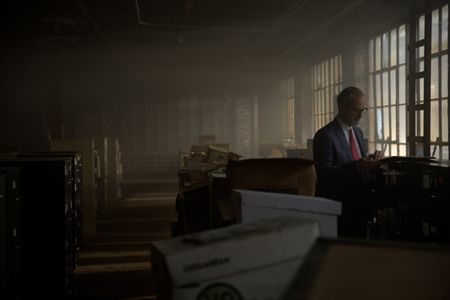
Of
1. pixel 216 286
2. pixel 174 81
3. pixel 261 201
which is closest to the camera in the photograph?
pixel 216 286

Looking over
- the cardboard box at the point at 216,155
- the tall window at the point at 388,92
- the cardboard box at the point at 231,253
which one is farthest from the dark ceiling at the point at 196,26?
the cardboard box at the point at 231,253

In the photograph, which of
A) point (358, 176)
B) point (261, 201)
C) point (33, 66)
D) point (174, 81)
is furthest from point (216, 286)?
point (174, 81)

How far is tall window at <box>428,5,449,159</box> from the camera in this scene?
5.28 metres

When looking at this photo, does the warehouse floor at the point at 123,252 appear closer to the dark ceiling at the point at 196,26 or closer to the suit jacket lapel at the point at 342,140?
the suit jacket lapel at the point at 342,140

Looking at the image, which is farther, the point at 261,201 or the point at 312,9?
the point at 312,9

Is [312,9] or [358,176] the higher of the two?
[312,9]

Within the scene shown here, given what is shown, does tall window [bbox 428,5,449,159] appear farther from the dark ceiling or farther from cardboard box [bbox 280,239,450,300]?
cardboard box [bbox 280,239,450,300]

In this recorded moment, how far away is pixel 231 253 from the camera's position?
4.26 feet

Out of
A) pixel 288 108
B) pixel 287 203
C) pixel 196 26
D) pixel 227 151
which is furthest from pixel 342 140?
pixel 288 108

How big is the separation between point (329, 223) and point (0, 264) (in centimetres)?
172

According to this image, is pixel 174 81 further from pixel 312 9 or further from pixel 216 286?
pixel 216 286

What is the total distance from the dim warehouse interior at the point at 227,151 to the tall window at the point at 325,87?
5 centimetres

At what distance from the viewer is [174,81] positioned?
14.8 m

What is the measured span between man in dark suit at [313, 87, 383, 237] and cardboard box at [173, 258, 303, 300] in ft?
5.36
